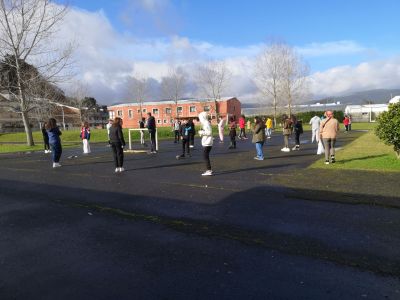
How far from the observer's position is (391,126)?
12.6m

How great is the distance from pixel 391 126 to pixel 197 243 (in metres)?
9.77

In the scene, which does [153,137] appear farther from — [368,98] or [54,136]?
[368,98]

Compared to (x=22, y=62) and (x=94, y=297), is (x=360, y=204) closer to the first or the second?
(x=94, y=297)

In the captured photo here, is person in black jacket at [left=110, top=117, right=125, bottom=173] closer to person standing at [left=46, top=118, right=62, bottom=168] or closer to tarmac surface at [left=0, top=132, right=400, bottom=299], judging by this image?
person standing at [left=46, top=118, right=62, bottom=168]

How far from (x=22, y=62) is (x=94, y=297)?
1171 inches

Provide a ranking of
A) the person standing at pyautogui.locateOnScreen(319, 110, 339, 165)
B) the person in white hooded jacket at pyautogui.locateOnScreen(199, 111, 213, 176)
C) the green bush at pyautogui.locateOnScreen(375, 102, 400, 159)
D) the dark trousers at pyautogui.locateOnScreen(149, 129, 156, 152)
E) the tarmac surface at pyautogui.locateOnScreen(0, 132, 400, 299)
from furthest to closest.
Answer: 1. the dark trousers at pyautogui.locateOnScreen(149, 129, 156, 152)
2. the person standing at pyautogui.locateOnScreen(319, 110, 339, 165)
3. the green bush at pyautogui.locateOnScreen(375, 102, 400, 159)
4. the person in white hooded jacket at pyautogui.locateOnScreen(199, 111, 213, 176)
5. the tarmac surface at pyautogui.locateOnScreen(0, 132, 400, 299)

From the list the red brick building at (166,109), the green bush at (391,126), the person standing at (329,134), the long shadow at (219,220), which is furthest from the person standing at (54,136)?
the red brick building at (166,109)

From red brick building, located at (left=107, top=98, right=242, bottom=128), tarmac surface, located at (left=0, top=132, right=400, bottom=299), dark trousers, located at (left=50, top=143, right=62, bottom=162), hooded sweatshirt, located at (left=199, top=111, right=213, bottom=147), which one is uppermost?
red brick building, located at (left=107, top=98, right=242, bottom=128)

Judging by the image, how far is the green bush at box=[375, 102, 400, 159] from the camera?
40.7 ft

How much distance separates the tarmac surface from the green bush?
4.19 metres

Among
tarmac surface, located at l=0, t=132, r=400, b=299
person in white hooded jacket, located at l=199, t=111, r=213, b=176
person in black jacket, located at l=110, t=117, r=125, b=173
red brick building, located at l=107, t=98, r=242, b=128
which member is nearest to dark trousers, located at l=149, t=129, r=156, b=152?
person in black jacket, located at l=110, t=117, r=125, b=173

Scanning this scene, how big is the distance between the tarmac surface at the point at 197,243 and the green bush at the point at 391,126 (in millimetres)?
4190

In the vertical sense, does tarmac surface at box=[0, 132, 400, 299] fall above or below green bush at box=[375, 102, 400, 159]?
below

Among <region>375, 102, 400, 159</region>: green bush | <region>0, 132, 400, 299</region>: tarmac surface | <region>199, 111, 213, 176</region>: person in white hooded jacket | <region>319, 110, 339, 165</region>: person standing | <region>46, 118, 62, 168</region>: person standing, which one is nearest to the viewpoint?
<region>0, 132, 400, 299</region>: tarmac surface
